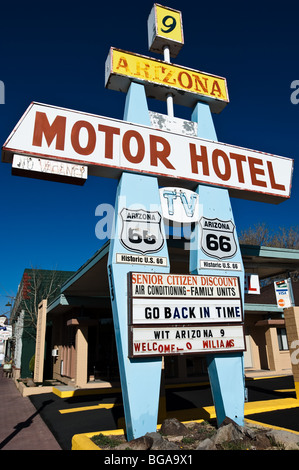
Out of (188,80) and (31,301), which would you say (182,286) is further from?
(31,301)

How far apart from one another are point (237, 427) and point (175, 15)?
1275 cm

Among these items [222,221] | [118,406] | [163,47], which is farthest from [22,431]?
[163,47]

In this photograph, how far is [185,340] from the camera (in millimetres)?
7707

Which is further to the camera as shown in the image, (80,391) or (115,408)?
(80,391)

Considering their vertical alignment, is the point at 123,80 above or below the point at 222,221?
above

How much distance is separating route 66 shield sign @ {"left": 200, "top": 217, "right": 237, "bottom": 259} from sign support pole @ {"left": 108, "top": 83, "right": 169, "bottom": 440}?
1323mm

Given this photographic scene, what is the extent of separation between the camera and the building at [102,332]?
49.4ft

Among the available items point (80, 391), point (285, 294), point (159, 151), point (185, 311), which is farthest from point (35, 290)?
point (185, 311)

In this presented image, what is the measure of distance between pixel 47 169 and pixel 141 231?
2.69 m

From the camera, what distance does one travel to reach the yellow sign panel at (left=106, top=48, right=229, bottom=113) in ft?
32.0

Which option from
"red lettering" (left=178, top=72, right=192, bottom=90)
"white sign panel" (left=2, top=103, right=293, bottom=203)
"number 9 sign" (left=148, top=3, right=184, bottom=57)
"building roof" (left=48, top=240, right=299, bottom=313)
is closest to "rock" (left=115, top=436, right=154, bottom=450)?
"building roof" (left=48, top=240, right=299, bottom=313)

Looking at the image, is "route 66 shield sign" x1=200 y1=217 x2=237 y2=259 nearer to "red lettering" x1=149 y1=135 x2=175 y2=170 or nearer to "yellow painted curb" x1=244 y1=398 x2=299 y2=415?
"red lettering" x1=149 y1=135 x2=175 y2=170

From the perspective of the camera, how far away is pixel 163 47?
11320 millimetres
